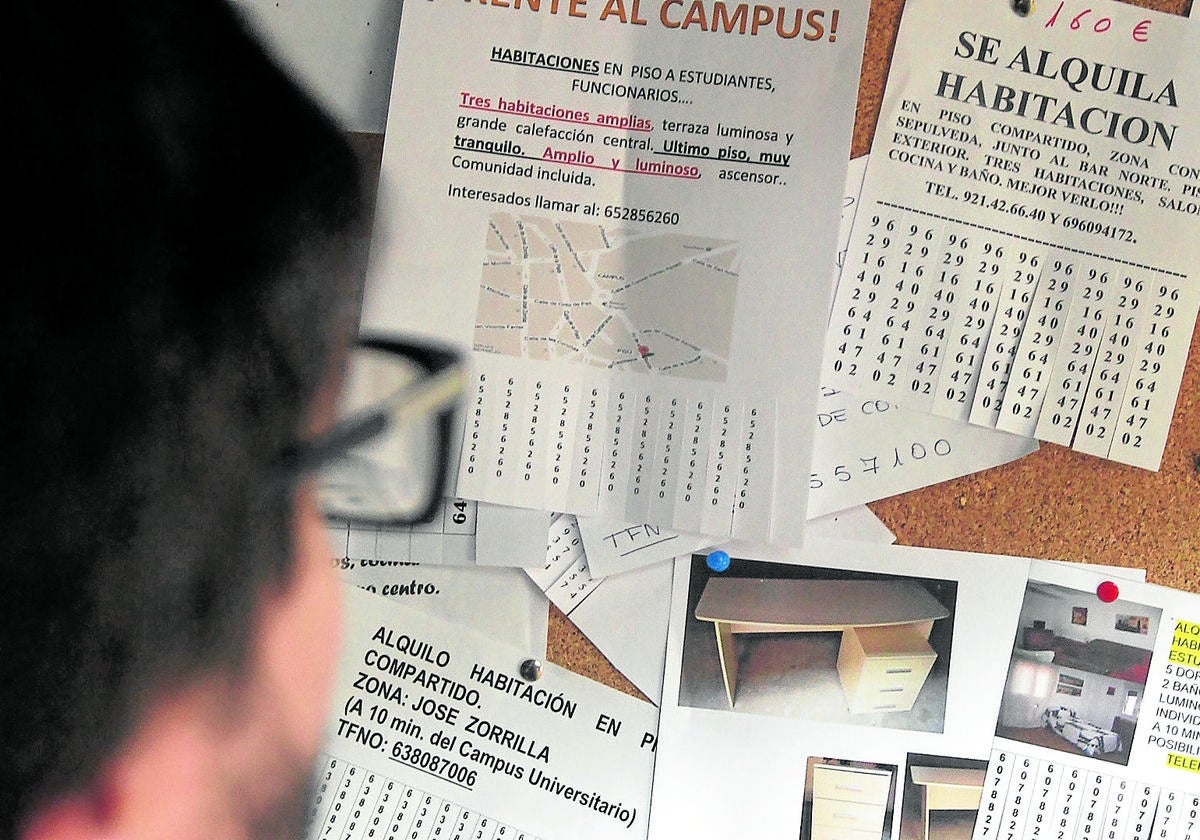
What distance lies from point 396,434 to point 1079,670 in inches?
17.5

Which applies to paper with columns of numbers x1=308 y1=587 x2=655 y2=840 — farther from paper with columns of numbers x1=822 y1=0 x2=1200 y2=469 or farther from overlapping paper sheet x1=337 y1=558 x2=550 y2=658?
paper with columns of numbers x1=822 y1=0 x2=1200 y2=469

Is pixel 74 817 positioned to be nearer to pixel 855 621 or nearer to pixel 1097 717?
pixel 855 621

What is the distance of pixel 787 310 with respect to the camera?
626mm

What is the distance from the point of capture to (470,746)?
2.15 ft

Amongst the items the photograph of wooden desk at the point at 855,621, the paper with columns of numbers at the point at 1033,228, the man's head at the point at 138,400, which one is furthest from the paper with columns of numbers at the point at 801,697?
the man's head at the point at 138,400

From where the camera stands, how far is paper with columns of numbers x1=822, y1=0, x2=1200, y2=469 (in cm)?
61

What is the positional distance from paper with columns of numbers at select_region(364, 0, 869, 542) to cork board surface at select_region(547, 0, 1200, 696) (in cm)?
7

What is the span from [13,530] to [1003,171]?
55 cm

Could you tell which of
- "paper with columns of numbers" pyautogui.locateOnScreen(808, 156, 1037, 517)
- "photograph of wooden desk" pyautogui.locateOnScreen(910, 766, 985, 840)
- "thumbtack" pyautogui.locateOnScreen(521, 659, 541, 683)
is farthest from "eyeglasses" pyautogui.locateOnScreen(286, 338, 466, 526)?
"photograph of wooden desk" pyautogui.locateOnScreen(910, 766, 985, 840)

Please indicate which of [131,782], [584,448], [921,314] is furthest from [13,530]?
[921,314]

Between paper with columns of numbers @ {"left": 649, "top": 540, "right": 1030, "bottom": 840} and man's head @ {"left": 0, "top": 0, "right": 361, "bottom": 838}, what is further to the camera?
paper with columns of numbers @ {"left": 649, "top": 540, "right": 1030, "bottom": 840}

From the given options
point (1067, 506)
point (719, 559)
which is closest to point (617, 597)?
point (719, 559)

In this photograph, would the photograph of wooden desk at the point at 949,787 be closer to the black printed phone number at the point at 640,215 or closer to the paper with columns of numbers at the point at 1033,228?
the paper with columns of numbers at the point at 1033,228

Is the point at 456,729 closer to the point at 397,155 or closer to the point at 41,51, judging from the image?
the point at 397,155
